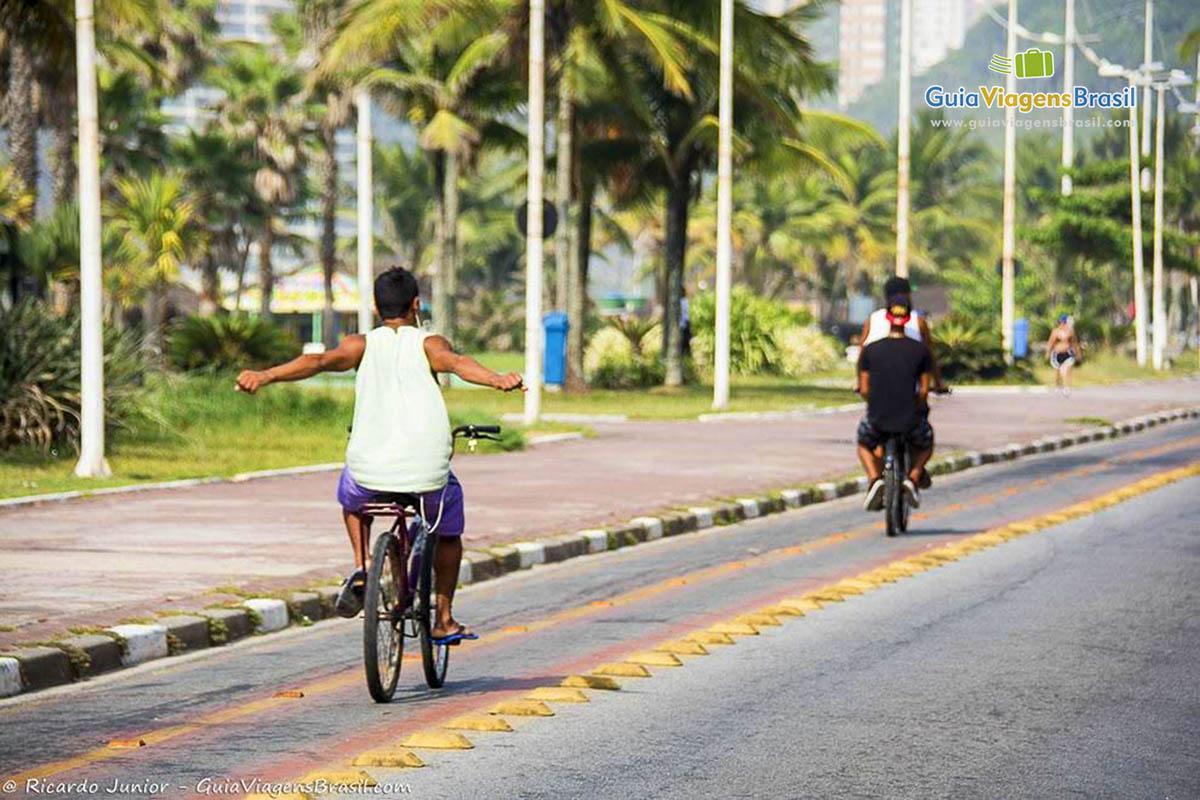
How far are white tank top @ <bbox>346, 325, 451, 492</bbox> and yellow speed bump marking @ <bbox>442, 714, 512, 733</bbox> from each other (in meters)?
1.00

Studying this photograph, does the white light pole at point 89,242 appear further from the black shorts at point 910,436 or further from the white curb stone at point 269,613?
the white curb stone at point 269,613

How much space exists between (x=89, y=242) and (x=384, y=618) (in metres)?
11.7

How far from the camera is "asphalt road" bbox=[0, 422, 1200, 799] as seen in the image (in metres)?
7.47

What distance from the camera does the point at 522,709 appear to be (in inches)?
346

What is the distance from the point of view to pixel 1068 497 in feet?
69.9

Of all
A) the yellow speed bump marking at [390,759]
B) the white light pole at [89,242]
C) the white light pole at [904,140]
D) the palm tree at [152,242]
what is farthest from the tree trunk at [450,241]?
the yellow speed bump marking at [390,759]

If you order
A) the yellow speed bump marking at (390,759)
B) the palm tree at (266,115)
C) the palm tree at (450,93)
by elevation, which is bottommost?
the yellow speed bump marking at (390,759)

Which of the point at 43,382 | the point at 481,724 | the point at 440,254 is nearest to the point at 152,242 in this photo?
the point at 440,254

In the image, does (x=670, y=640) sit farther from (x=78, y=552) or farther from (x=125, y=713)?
(x=78, y=552)

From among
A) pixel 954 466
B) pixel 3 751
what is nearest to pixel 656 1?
pixel 954 466

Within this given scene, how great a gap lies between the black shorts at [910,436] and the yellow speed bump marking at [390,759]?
10.2m

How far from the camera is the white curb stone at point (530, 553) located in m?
15.1

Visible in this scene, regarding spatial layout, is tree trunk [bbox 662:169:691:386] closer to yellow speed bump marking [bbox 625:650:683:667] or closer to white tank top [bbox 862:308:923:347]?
white tank top [bbox 862:308:923:347]

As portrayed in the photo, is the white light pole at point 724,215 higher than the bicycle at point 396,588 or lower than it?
higher
